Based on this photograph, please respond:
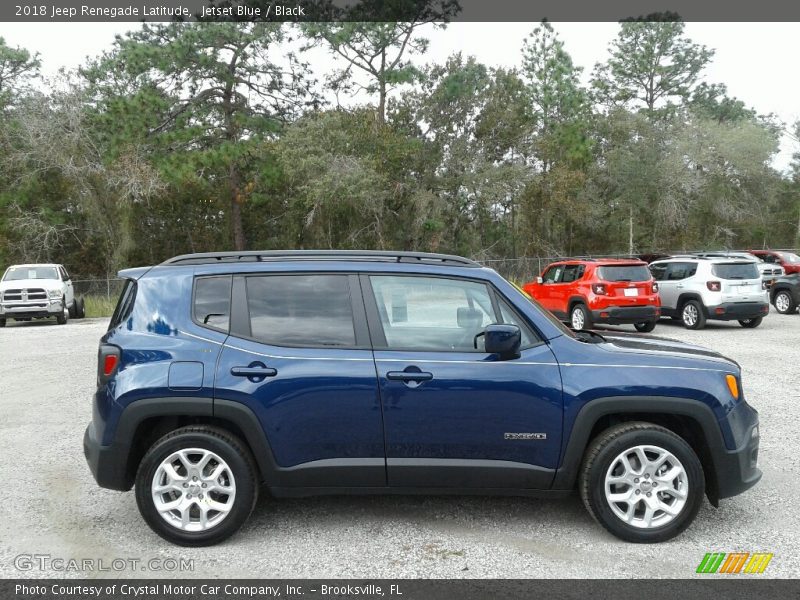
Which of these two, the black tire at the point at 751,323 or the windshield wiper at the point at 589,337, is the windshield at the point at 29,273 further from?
the windshield wiper at the point at 589,337

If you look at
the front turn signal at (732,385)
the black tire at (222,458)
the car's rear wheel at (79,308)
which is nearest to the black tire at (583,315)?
the front turn signal at (732,385)

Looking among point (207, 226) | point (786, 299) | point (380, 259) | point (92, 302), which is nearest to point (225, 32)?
point (207, 226)

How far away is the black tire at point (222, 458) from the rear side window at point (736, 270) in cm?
1363

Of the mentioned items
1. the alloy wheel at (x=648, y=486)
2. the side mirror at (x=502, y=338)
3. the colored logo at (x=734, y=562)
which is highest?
the side mirror at (x=502, y=338)

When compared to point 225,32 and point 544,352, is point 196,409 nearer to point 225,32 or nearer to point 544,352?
point 544,352

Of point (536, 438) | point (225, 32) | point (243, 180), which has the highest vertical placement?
point (225, 32)

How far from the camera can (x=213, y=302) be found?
14.2 feet

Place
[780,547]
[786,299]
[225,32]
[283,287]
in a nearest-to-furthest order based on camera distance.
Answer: [780,547], [283,287], [786,299], [225,32]

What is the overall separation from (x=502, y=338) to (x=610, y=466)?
3.34 ft

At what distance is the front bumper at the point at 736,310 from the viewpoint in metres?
14.9

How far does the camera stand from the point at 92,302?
90.4 feet

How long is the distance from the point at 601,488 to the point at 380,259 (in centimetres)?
197

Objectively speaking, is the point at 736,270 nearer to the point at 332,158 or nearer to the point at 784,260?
the point at 784,260

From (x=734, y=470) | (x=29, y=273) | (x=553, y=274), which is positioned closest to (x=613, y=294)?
(x=553, y=274)
